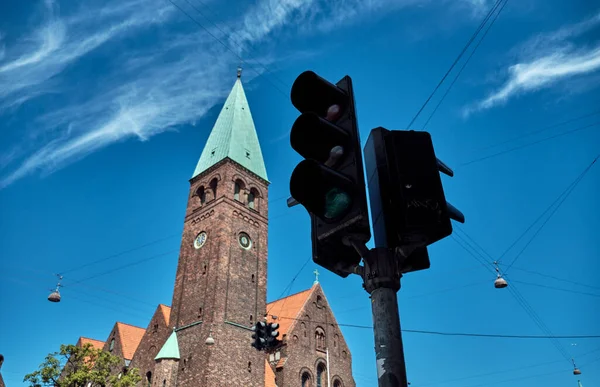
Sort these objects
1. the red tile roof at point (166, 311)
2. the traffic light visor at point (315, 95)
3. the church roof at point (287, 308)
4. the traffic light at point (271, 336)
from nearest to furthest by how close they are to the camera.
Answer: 1. the traffic light visor at point (315, 95)
2. the traffic light at point (271, 336)
3. the red tile roof at point (166, 311)
4. the church roof at point (287, 308)

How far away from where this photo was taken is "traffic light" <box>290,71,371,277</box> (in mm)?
2820

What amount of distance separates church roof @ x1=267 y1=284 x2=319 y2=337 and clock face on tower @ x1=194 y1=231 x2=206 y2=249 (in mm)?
7948

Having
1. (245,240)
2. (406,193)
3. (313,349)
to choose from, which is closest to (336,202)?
(406,193)

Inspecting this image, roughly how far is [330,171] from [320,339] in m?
34.9

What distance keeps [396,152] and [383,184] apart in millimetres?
233

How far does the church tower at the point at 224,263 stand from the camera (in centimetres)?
2798

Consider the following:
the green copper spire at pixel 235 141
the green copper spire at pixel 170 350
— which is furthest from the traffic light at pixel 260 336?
the green copper spire at pixel 235 141

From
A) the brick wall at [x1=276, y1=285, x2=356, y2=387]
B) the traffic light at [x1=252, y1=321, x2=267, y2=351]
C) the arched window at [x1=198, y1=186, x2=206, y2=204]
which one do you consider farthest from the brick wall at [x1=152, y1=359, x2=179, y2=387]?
the traffic light at [x1=252, y1=321, x2=267, y2=351]

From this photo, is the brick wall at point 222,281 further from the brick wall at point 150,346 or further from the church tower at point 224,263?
the brick wall at point 150,346

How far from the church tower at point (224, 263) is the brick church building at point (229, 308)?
0.24ft

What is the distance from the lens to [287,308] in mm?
37875

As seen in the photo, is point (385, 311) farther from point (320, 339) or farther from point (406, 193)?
point (320, 339)

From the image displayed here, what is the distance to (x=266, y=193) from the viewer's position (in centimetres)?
3881

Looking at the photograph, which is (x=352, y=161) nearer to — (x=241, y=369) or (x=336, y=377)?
(x=241, y=369)
